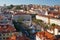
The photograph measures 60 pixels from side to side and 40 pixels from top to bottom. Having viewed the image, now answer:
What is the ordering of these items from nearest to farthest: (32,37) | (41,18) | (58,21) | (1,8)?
1. (32,37)
2. (58,21)
3. (41,18)
4. (1,8)

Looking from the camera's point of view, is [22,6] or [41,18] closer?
[41,18]

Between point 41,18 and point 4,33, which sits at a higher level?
point 4,33

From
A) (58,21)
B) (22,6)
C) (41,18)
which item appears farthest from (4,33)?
(22,6)

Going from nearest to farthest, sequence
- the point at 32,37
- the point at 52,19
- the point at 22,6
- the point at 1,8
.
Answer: the point at 32,37 → the point at 52,19 → the point at 1,8 → the point at 22,6

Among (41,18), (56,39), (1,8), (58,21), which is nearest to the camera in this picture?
(56,39)

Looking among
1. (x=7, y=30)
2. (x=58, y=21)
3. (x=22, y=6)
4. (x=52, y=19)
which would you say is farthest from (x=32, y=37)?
(x=22, y=6)

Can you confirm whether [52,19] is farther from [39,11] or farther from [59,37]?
[59,37]

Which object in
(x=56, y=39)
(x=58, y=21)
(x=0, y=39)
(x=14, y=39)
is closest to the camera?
(x=14, y=39)

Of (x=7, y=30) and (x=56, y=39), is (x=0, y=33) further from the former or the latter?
(x=56, y=39)

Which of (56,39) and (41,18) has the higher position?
(56,39)
